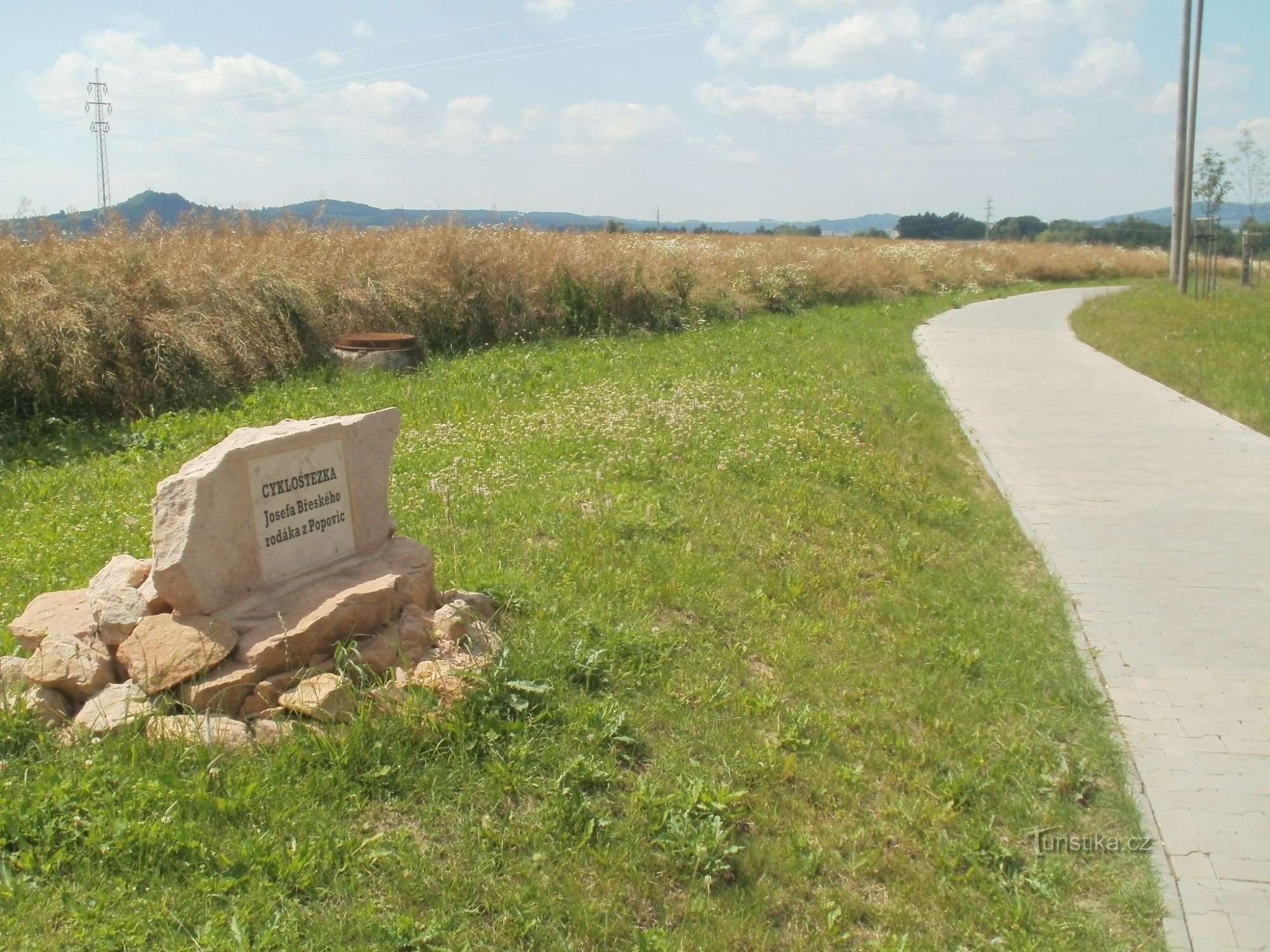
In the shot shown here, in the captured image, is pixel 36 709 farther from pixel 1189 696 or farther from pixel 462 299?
pixel 462 299

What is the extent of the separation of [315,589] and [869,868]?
2425 millimetres

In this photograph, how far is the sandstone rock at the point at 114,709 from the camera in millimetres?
3785

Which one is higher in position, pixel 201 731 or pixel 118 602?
pixel 118 602

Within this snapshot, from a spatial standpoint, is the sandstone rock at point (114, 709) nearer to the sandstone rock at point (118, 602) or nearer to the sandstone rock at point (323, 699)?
the sandstone rock at point (118, 602)

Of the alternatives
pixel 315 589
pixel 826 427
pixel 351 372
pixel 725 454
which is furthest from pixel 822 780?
pixel 351 372

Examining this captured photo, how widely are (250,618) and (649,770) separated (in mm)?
1698

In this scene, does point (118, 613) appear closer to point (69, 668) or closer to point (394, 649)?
point (69, 668)

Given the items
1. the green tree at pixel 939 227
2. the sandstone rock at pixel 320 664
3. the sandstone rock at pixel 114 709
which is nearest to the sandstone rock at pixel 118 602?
the sandstone rock at pixel 114 709

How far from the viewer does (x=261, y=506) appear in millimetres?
4309

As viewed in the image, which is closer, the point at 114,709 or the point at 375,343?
the point at 114,709

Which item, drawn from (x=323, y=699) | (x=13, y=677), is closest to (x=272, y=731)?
(x=323, y=699)

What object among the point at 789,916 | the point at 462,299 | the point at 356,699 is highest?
the point at 462,299

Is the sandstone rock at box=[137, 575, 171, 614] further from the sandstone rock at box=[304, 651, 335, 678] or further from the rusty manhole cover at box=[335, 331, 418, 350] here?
the rusty manhole cover at box=[335, 331, 418, 350]

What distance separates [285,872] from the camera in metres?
3.18
